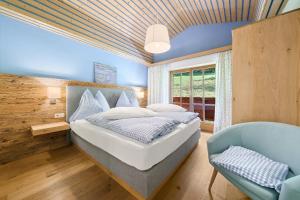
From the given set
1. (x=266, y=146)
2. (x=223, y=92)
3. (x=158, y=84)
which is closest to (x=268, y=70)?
(x=266, y=146)

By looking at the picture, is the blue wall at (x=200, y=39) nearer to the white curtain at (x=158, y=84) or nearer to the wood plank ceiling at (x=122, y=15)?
the wood plank ceiling at (x=122, y=15)

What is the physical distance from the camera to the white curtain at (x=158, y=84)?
4254mm

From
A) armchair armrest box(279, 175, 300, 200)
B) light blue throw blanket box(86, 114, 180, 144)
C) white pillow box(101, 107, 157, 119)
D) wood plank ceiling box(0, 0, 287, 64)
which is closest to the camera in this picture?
armchair armrest box(279, 175, 300, 200)

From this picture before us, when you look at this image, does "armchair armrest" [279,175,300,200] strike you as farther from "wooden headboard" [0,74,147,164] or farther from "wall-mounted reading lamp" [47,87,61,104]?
"wooden headboard" [0,74,147,164]

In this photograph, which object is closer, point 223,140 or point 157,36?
point 223,140

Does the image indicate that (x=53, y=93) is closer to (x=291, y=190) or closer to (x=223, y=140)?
(x=223, y=140)

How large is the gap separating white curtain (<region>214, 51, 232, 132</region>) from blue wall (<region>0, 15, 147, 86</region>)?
3054 mm

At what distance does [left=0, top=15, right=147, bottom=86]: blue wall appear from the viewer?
186 cm

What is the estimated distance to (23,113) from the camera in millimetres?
1954

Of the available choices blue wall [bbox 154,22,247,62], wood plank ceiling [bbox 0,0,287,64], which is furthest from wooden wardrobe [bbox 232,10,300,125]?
blue wall [bbox 154,22,247,62]

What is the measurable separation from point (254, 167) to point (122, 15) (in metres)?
3.40

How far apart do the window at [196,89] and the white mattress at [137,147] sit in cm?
240

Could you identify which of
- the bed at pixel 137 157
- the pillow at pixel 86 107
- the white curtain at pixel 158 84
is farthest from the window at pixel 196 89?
the pillow at pixel 86 107

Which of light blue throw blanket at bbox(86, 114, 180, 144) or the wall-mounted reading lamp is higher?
the wall-mounted reading lamp
